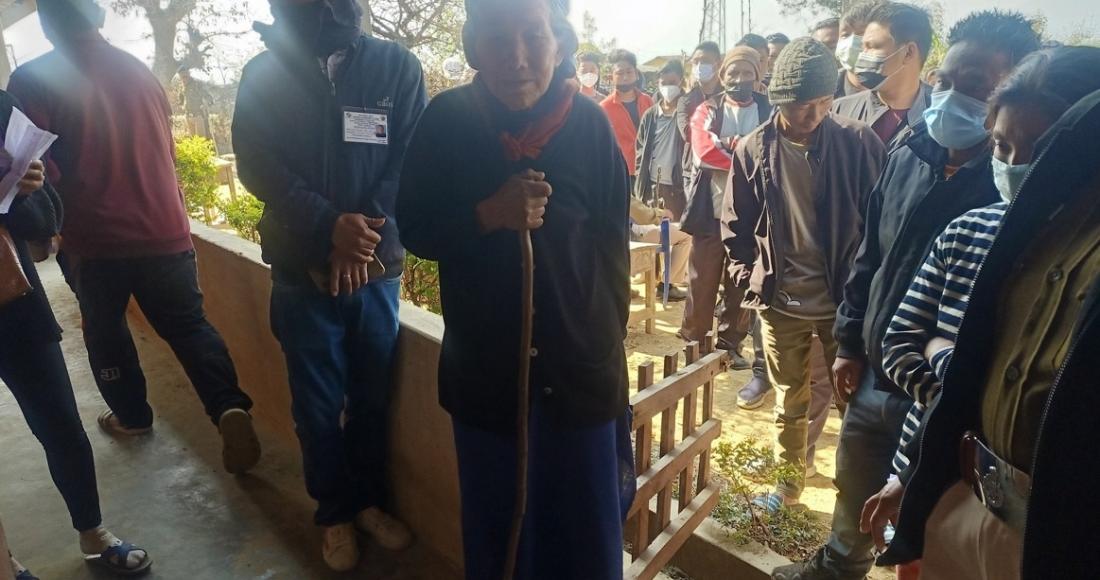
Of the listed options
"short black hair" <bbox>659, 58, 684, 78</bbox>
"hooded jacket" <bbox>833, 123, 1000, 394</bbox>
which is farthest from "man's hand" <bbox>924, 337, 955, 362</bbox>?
"short black hair" <bbox>659, 58, 684, 78</bbox>

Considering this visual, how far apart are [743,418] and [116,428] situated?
3573 mm

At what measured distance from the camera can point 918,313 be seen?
1.67 m

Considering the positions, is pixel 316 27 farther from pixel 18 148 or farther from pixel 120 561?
pixel 120 561

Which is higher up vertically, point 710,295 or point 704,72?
point 704,72

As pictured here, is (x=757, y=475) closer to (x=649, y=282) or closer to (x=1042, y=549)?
(x=1042, y=549)

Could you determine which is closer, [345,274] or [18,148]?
[18,148]

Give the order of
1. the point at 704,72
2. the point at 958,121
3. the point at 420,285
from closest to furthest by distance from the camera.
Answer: the point at 958,121 < the point at 420,285 < the point at 704,72

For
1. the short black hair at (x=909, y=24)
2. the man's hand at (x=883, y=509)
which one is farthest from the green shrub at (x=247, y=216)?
the man's hand at (x=883, y=509)

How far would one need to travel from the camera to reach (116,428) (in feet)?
11.6

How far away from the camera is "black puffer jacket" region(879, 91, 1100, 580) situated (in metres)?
0.96

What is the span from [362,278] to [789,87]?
187cm

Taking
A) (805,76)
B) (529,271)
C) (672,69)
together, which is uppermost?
(672,69)

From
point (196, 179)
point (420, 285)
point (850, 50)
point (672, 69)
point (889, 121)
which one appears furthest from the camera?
point (196, 179)

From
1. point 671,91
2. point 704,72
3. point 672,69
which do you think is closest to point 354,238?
point 704,72
